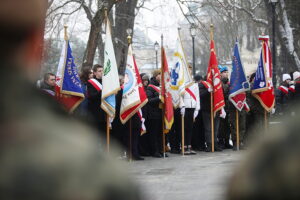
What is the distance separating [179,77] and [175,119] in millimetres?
1114

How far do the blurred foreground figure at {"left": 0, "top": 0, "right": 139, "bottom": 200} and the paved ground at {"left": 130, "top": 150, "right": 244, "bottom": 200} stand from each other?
610 cm

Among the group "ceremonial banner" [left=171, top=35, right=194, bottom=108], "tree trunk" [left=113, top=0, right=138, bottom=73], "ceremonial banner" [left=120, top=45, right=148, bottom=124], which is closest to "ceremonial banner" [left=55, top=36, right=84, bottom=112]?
"ceremonial banner" [left=120, top=45, right=148, bottom=124]

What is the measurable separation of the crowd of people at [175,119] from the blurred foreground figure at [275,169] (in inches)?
492

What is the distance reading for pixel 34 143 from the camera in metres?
1.11

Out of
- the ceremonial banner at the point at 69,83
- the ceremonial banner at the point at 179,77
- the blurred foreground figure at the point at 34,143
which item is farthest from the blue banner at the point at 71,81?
the blurred foreground figure at the point at 34,143

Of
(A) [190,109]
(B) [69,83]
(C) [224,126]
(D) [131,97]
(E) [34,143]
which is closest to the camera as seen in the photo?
(E) [34,143]

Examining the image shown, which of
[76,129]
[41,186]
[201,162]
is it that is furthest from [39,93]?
[201,162]

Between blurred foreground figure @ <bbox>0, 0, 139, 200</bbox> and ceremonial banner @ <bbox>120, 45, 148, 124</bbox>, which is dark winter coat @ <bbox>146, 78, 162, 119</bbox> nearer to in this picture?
ceremonial banner @ <bbox>120, 45, 148, 124</bbox>

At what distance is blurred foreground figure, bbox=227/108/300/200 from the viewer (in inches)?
45.2

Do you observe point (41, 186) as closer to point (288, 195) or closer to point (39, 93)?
point (39, 93)

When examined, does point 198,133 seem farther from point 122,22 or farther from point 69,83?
point 122,22

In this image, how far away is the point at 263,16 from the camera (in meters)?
55.2

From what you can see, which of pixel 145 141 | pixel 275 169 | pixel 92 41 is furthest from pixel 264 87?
pixel 275 169

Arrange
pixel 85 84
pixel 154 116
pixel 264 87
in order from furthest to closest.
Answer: pixel 264 87 → pixel 154 116 → pixel 85 84
